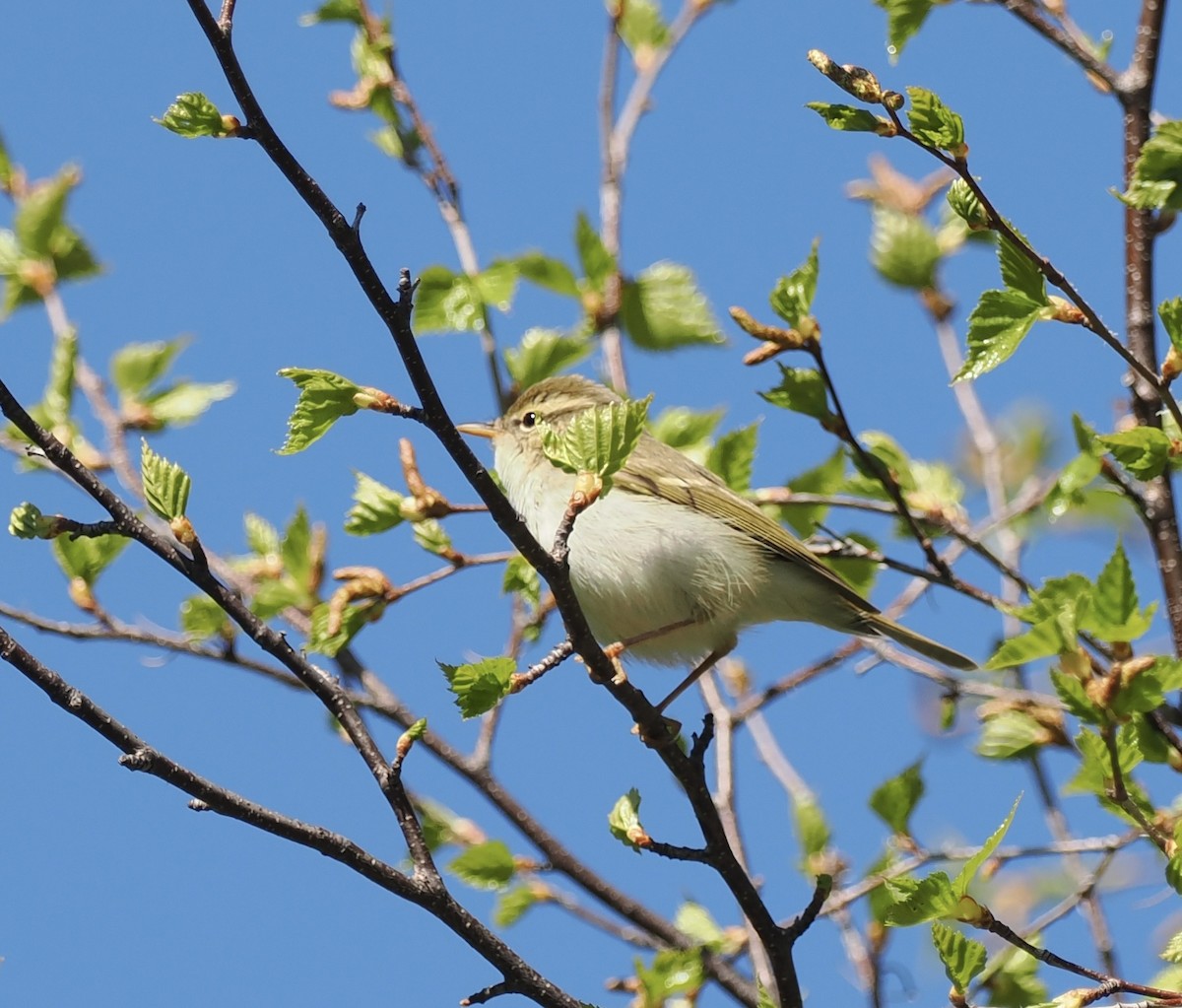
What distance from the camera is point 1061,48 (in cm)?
370

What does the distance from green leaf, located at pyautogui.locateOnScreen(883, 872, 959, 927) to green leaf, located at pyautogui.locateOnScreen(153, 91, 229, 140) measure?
182cm

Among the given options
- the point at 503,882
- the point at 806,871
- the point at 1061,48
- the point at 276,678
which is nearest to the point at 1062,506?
the point at 1061,48

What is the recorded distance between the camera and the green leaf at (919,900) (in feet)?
8.70

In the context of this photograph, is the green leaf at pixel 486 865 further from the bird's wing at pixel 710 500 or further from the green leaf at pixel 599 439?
the green leaf at pixel 599 439

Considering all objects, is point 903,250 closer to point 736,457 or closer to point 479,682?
point 736,457

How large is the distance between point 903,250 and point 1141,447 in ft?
6.05

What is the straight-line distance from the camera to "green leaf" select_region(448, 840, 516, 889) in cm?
409

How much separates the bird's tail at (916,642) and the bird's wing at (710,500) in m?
0.05

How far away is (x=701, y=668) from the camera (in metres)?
4.53

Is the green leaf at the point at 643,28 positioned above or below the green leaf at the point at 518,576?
above

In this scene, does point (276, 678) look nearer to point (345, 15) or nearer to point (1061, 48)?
point (345, 15)


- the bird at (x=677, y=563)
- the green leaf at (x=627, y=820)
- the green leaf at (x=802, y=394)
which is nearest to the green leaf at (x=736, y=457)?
the bird at (x=677, y=563)

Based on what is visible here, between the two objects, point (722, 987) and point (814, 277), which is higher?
point (814, 277)

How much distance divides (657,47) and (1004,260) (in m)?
3.15
